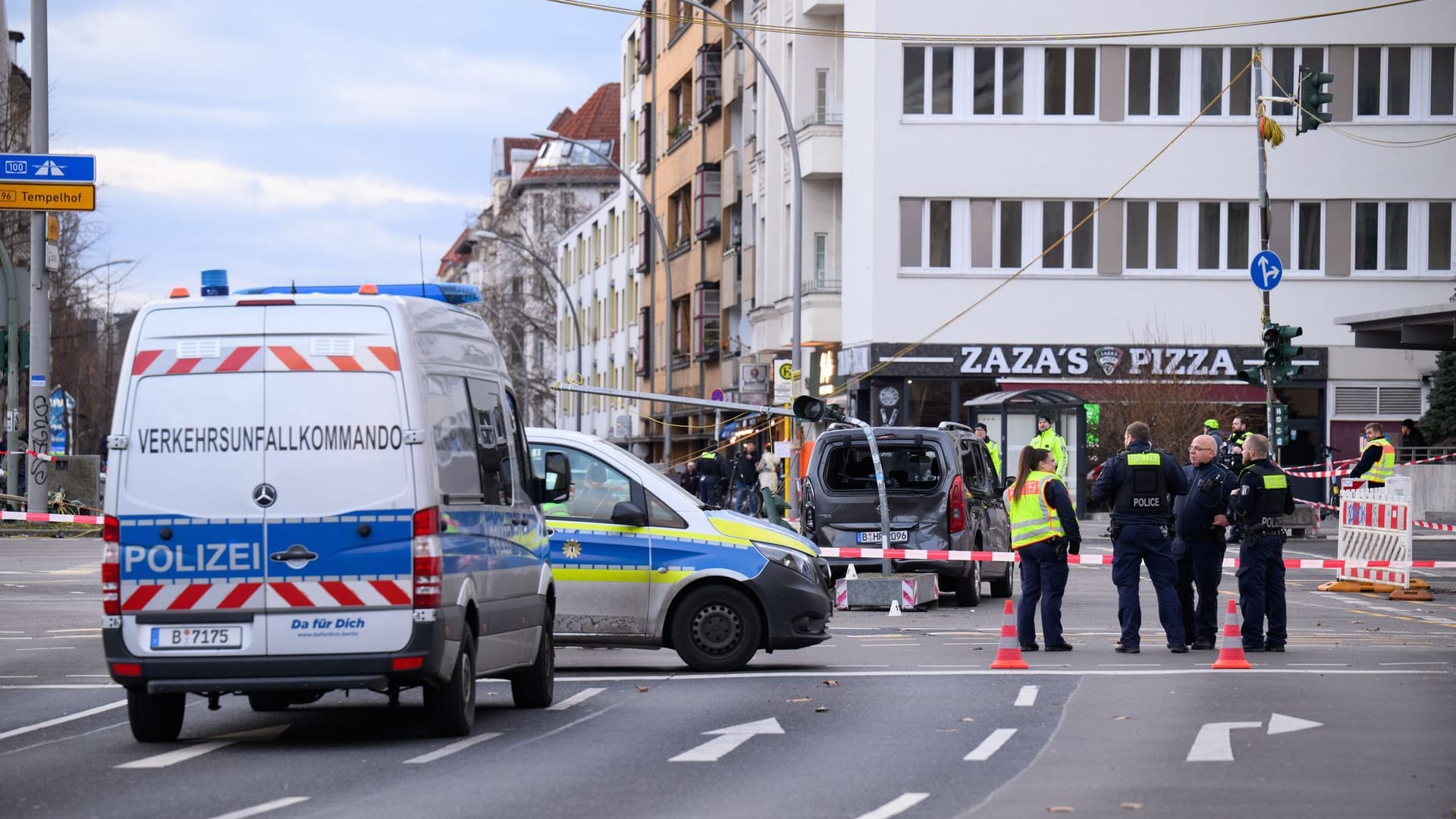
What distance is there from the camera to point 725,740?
11.7m

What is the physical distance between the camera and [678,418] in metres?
75.1

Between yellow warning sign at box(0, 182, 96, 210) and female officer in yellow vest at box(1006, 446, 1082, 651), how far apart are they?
42.8 feet

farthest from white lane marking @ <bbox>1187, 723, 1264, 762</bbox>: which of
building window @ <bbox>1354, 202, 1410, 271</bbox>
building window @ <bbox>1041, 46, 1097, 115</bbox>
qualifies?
building window @ <bbox>1354, 202, 1410, 271</bbox>

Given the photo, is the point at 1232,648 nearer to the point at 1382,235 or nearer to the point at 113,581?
the point at 113,581

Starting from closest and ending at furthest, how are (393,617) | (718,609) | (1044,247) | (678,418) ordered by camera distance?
(393,617) → (718,609) → (1044,247) → (678,418)

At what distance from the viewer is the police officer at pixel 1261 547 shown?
17938 mm

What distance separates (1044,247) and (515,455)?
3537 centimetres

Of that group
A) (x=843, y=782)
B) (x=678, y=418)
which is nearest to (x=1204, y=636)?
(x=843, y=782)

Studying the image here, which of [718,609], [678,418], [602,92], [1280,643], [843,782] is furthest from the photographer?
[602,92]

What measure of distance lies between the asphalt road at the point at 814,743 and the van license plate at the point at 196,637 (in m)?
0.57

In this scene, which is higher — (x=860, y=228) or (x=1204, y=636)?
(x=860, y=228)

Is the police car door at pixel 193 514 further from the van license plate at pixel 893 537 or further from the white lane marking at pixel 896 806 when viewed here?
the van license plate at pixel 893 537

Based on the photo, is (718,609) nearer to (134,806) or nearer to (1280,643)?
(1280,643)

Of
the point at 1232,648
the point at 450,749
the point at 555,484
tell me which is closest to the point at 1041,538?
the point at 1232,648
